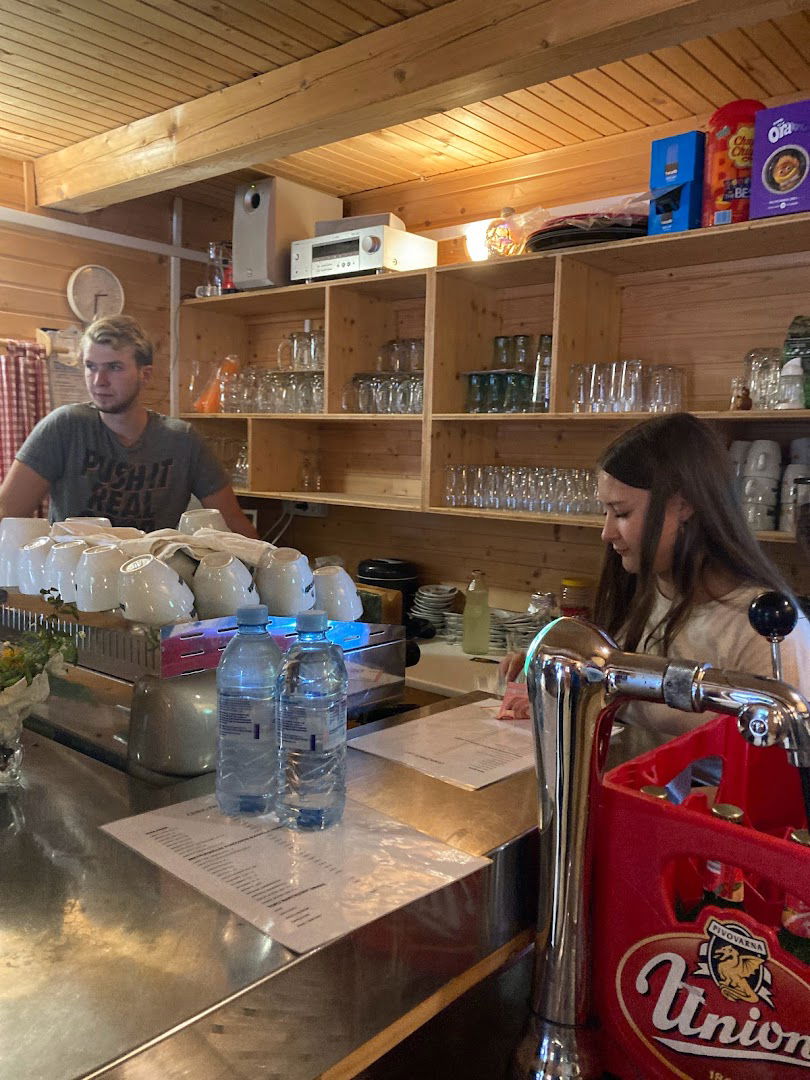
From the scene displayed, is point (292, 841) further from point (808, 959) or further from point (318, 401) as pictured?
point (318, 401)

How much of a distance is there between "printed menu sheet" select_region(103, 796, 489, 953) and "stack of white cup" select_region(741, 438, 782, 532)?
1.69 metres

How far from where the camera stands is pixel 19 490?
8.83 feet

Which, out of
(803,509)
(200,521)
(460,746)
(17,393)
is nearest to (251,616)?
(460,746)

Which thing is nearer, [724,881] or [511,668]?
[724,881]

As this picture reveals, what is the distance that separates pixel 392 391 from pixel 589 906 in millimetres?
2536

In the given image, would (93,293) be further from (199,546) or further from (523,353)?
(199,546)

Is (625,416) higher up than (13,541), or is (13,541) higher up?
(625,416)

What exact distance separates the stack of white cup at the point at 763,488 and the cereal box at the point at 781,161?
624 millimetres

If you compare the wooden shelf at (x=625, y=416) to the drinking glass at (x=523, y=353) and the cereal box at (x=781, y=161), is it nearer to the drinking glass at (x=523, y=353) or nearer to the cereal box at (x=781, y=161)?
the drinking glass at (x=523, y=353)

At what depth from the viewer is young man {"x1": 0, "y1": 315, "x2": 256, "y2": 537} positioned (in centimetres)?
269

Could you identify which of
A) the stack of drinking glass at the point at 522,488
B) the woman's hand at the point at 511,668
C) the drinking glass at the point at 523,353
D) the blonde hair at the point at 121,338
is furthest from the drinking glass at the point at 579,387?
the blonde hair at the point at 121,338

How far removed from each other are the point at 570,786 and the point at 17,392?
312cm

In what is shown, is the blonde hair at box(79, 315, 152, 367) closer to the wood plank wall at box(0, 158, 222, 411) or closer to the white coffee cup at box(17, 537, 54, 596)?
the wood plank wall at box(0, 158, 222, 411)

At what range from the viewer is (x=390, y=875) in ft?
2.91
